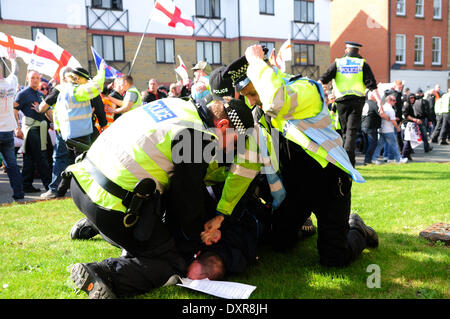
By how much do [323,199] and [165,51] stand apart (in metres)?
25.0

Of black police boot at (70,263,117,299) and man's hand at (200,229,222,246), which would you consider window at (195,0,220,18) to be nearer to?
man's hand at (200,229,222,246)

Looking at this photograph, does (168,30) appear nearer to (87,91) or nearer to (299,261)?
(87,91)

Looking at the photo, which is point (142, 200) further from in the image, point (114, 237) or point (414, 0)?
point (414, 0)

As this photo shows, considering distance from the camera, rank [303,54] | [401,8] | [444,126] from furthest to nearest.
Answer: [401,8] < [303,54] < [444,126]

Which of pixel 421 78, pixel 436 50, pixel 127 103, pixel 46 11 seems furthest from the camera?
pixel 436 50

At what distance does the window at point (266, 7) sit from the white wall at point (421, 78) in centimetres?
1043

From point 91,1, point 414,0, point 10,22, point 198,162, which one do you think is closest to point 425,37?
point 414,0

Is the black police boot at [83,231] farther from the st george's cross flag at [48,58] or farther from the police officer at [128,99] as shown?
the st george's cross flag at [48,58]

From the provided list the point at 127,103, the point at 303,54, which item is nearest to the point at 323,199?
the point at 127,103

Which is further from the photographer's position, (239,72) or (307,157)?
(307,157)

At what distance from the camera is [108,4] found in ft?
83.5

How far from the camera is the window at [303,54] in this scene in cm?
3097

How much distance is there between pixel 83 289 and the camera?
293cm
